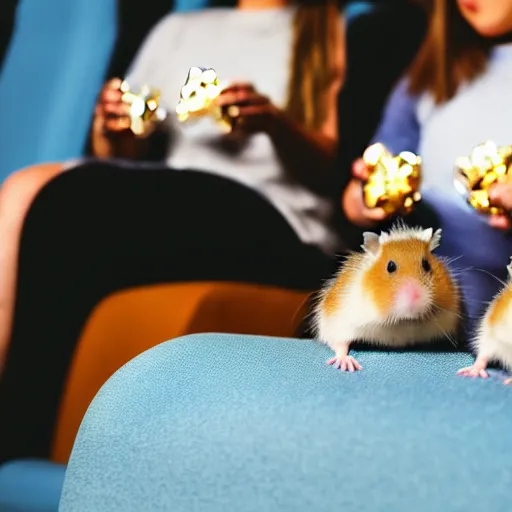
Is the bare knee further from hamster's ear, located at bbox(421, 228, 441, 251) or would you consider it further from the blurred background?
hamster's ear, located at bbox(421, 228, 441, 251)

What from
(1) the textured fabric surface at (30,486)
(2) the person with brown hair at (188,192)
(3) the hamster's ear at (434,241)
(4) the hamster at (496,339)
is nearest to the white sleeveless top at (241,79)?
(2) the person with brown hair at (188,192)

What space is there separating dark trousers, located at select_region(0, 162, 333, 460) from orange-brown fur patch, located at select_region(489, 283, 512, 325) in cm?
36

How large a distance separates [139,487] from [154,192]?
578 millimetres

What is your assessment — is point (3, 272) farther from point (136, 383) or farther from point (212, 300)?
point (136, 383)

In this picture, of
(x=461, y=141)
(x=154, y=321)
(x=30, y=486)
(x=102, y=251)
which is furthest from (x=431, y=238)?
(x=30, y=486)

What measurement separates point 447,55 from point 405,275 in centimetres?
42

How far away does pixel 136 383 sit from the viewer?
2.23 feet

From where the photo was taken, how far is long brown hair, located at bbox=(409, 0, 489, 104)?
3.12ft

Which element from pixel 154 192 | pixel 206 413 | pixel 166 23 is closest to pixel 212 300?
pixel 154 192

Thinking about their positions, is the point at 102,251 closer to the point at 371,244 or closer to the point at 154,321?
the point at 154,321

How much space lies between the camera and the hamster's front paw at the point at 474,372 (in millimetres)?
673

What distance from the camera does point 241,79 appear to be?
105 cm

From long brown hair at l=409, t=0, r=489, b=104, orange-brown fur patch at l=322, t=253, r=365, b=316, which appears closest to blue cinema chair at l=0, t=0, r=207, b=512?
long brown hair at l=409, t=0, r=489, b=104

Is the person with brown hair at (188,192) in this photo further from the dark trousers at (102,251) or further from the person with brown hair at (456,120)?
the person with brown hair at (456,120)
